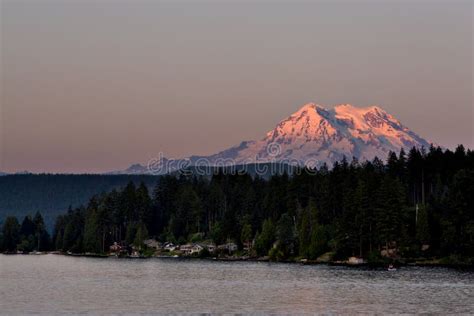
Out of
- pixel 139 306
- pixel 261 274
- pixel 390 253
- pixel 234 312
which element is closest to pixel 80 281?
pixel 261 274

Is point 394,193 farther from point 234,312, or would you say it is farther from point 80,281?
point 234,312

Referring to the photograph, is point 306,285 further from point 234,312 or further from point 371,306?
point 234,312

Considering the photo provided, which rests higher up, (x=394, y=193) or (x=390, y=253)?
(x=394, y=193)

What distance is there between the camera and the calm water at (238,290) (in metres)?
92.3

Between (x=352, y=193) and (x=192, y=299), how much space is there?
292 ft

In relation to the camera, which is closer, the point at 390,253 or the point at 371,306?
the point at 371,306

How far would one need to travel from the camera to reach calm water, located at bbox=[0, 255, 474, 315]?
92.3m

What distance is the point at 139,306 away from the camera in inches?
3681

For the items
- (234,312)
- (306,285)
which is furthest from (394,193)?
(234,312)

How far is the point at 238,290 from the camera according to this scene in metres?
114

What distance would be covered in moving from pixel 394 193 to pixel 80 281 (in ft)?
238

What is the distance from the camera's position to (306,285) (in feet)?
401

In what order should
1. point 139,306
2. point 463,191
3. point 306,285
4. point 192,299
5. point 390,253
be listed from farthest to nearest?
1. point 390,253
2. point 463,191
3. point 306,285
4. point 192,299
5. point 139,306

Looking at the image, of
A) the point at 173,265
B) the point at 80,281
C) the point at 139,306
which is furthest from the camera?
the point at 173,265
